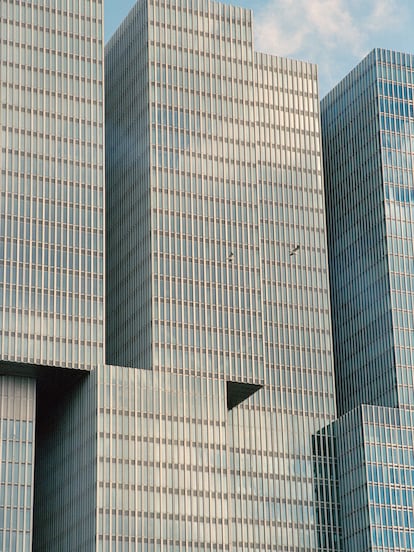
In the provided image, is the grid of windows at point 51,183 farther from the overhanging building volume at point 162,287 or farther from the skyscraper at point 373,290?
the skyscraper at point 373,290

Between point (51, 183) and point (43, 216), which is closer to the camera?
point (43, 216)

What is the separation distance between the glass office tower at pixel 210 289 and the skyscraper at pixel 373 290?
5.51 m

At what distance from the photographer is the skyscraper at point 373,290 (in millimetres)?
161625

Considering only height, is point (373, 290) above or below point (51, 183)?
below

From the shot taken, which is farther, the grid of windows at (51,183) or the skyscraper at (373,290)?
the skyscraper at (373,290)

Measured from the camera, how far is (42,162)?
521ft

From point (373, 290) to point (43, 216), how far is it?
148 ft

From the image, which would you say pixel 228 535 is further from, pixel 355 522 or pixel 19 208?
pixel 19 208

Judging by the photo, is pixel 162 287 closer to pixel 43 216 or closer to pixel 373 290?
pixel 43 216

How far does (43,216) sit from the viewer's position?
15625 cm

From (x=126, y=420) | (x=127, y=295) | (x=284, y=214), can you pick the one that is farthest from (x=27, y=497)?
(x=284, y=214)

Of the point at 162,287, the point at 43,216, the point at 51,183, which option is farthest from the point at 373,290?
the point at 43,216

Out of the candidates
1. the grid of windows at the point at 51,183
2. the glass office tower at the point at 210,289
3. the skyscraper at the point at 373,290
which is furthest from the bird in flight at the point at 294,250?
the grid of windows at the point at 51,183

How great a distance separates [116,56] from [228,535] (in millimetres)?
64867
